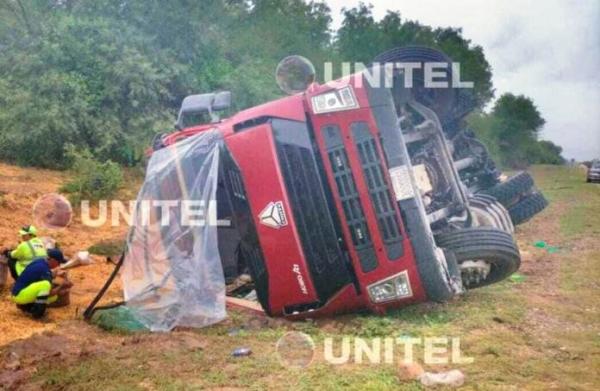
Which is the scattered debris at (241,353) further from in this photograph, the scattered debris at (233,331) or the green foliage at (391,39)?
Answer: the green foliage at (391,39)

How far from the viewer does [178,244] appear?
4.95m

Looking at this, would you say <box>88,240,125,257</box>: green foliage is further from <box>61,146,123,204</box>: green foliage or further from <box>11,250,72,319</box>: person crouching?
<box>11,250,72,319</box>: person crouching

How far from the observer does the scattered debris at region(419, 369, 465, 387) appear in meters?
3.55

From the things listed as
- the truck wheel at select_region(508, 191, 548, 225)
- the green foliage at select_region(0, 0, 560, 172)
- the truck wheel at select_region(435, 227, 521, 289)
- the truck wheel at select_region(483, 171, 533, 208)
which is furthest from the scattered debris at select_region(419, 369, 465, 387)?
the green foliage at select_region(0, 0, 560, 172)

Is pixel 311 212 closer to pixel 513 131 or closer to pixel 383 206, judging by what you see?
pixel 383 206

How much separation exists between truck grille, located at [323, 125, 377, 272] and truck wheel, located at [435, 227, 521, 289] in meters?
0.77

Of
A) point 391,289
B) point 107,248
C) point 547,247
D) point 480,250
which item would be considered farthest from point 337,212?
point 107,248

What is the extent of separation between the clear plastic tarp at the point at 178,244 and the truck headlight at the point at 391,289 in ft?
4.15

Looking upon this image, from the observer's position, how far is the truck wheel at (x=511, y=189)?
685 cm

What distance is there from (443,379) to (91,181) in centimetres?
906

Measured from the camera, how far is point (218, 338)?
4715 mm

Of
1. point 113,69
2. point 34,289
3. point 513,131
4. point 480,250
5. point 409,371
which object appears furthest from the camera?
point 513,131

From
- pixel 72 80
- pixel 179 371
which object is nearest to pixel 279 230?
pixel 179 371

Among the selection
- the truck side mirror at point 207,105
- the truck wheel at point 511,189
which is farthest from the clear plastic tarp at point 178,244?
the truck wheel at point 511,189
